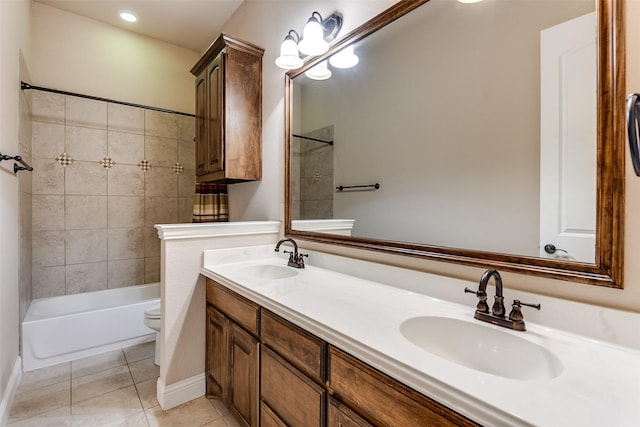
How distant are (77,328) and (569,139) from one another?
318 cm

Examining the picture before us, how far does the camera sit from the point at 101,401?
1.79m

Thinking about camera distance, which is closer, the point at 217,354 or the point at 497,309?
the point at 497,309

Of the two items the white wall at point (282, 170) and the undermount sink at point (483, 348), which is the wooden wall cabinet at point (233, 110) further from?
the undermount sink at point (483, 348)

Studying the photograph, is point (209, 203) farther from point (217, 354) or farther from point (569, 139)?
point (569, 139)

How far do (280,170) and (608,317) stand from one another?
5.92 ft

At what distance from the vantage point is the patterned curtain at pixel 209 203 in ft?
8.50

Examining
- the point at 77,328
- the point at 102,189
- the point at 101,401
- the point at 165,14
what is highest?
the point at 165,14

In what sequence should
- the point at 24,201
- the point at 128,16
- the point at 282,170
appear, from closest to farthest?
the point at 282,170 → the point at 24,201 → the point at 128,16

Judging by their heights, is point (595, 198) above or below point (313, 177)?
below

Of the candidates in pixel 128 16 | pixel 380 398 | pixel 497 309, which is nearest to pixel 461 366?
pixel 380 398

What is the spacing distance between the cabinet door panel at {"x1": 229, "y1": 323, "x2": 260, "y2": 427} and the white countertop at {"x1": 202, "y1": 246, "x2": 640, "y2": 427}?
241 mm

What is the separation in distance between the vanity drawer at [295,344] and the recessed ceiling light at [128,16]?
305 cm

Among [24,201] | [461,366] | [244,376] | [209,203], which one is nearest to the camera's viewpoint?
[461,366]

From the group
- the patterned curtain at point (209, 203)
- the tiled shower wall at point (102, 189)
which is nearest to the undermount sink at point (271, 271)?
the patterned curtain at point (209, 203)
